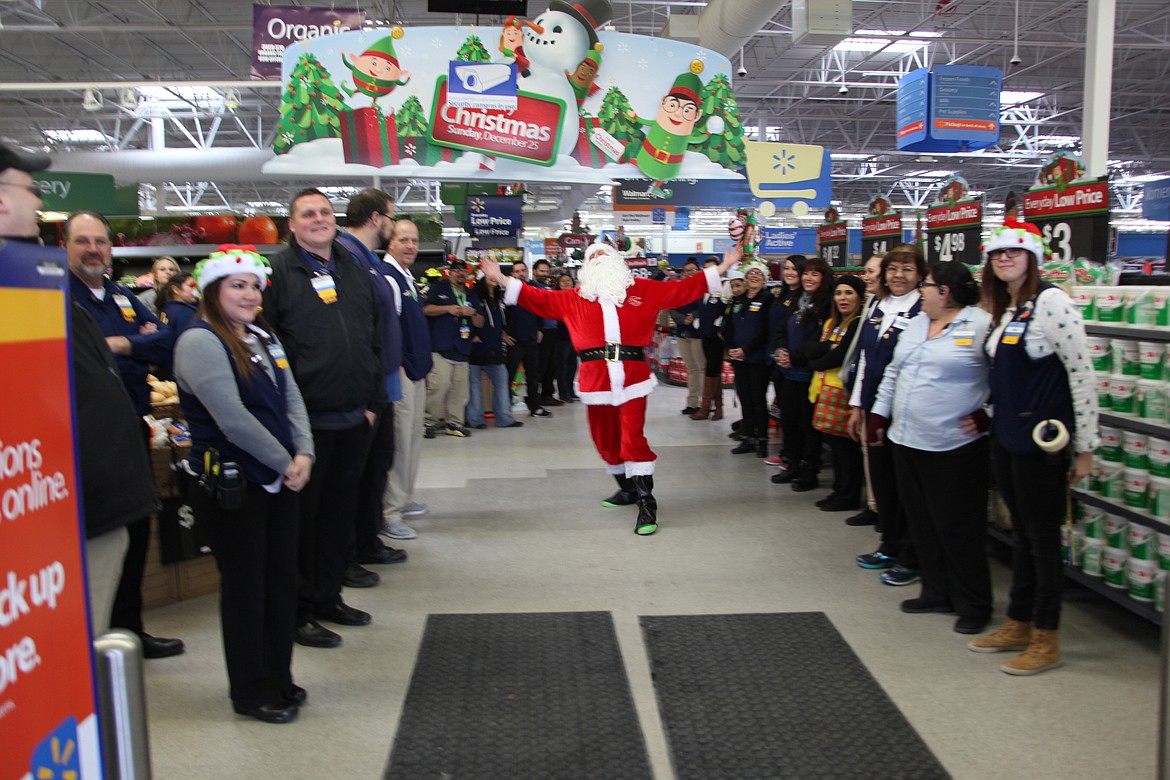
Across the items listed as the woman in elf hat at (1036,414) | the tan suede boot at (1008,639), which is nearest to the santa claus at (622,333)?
the tan suede boot at (1008,639)

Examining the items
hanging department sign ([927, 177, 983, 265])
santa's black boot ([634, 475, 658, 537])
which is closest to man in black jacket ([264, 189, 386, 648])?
santa's black boot ([634, 475, 658, 537])

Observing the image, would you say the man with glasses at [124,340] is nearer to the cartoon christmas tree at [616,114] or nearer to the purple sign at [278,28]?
the cartoon christmas tree at [616,114]

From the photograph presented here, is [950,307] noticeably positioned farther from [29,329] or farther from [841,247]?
[841,247]

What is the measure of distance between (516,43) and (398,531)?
118 inches

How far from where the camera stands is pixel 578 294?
532 cm

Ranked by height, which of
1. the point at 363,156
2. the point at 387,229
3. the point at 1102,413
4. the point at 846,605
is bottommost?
the point at 846,605

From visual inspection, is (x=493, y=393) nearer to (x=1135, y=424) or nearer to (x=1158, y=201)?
(x=1135, y=424)

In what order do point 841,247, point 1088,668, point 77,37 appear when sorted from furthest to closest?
point 77,37
point 841,247
point 1088,668

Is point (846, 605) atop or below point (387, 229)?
below

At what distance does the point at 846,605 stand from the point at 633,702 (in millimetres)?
1366

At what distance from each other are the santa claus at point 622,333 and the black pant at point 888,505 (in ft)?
4.26

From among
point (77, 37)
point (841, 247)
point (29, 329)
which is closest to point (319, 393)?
point (29, 329)

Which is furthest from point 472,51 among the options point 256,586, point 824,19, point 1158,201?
point 1158,201

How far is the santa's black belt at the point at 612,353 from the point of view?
5.16 metres
